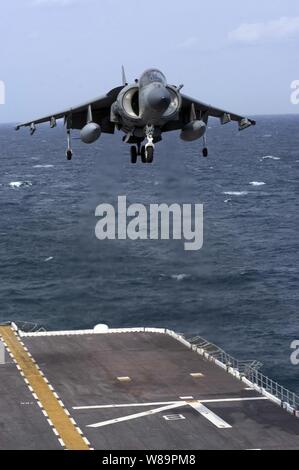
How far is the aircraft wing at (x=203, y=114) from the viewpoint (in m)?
50.7

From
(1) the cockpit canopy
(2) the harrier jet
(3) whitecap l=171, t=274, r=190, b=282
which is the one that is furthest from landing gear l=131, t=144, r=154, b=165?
(3) whitecap l=171, t=274, r=190, b=282

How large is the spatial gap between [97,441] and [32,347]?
27.3 m

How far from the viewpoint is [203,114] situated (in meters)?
55.0

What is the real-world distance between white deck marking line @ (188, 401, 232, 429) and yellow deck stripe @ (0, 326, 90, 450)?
31.6 feet

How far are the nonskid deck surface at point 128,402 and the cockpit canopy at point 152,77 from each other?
24470 mm

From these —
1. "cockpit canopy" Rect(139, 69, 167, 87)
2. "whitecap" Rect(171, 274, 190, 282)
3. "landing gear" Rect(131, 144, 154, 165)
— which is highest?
"cockpit canopy" Rect(139, 69, 167, 87)

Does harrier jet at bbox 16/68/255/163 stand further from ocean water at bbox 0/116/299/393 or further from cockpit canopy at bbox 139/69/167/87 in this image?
ocean water at bbox 0/116/299/393

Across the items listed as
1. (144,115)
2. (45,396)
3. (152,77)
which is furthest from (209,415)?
(152,77)

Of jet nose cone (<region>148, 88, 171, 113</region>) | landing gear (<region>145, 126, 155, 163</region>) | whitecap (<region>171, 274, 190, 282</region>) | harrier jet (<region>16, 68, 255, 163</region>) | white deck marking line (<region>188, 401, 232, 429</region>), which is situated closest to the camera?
jet nose cone (<region>148, 88, 171, 113</region>)

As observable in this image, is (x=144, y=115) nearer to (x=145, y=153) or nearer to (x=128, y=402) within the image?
(x=145, y=153)

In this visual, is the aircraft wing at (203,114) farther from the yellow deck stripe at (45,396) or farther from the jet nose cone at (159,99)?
the yellow deck stripe at (45,396)

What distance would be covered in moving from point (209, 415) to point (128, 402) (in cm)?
667

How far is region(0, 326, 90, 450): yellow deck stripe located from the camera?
58.2 meters

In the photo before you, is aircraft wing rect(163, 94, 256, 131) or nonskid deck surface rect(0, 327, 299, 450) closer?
aircraft wing rect(163, 94, 256, 131)
